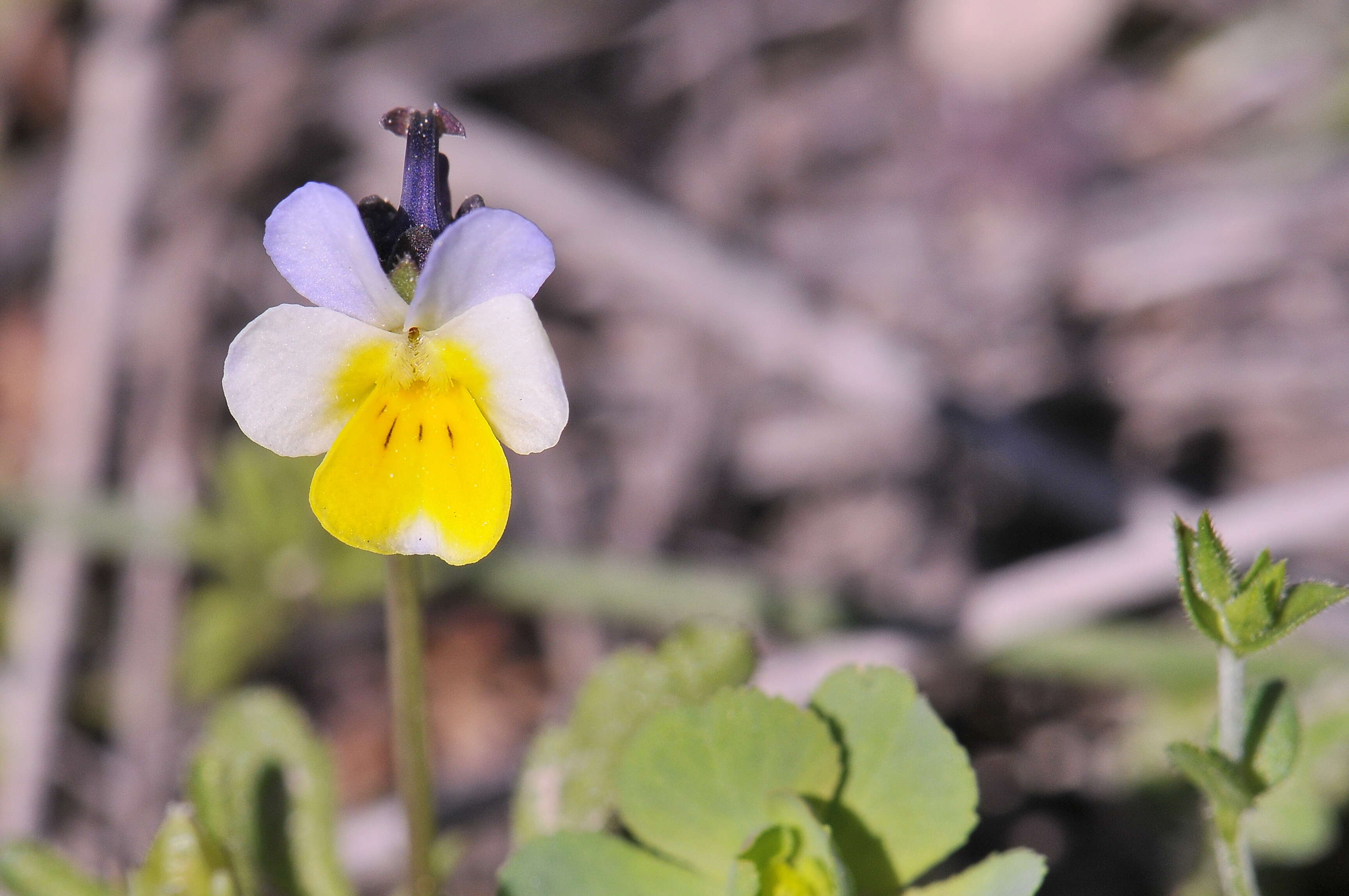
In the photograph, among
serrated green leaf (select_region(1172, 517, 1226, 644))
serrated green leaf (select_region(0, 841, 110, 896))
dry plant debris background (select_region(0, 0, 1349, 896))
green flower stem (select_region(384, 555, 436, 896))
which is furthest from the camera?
dry plant debris background (select_region(0, 0, 1349, 896))

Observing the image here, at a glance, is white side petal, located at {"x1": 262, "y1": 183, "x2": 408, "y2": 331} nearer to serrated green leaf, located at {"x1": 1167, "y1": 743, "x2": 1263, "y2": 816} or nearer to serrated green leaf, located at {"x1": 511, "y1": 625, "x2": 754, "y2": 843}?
serrated green leaf, located at {"x1": 511, "y1": 625, "x2": 754, "y2": 843}

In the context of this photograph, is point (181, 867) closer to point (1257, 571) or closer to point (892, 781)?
point (892, 781)

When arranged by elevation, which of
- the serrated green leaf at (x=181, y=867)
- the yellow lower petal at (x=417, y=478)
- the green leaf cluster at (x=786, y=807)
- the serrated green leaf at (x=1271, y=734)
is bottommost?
the serrated green leaf at (x=181, y=867)

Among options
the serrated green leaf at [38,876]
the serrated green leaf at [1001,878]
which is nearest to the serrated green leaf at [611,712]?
the serrated green leaf at [1001,878]

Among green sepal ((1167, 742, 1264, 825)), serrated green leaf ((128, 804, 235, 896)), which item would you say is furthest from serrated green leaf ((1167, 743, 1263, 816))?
serrated green leaf ((128, 804, 235, 896))

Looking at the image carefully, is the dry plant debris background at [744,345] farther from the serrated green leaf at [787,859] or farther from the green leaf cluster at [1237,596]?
the green leaf cluster at [1237,596]

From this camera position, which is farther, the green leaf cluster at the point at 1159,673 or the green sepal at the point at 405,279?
the green leaf cluster at the point at 1159,673

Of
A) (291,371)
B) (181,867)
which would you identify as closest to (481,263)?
(291,371)
